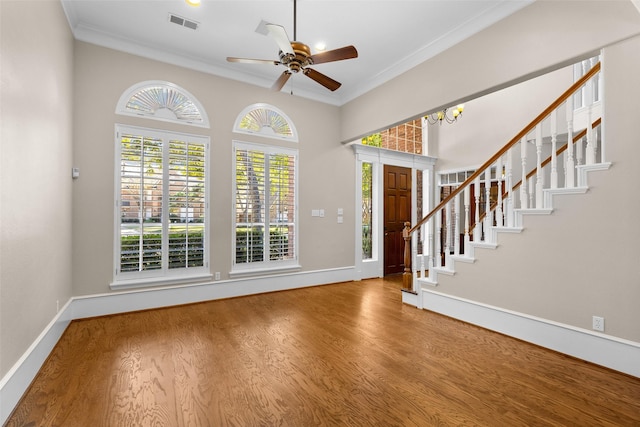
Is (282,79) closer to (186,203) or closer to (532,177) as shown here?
(186,203)

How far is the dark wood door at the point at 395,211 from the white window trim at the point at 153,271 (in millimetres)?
3658

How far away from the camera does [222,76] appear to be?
4.30 m

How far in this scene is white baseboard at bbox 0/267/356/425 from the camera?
73.5 inches

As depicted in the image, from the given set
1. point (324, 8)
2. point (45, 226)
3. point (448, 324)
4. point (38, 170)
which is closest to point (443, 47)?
point (324, 8)

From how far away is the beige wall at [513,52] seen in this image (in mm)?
2398

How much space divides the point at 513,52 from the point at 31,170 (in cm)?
437

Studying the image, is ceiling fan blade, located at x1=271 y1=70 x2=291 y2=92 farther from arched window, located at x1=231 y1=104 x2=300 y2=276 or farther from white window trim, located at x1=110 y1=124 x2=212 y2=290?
white window trim, located at x1=110 y1=124 x2=212 y2=290

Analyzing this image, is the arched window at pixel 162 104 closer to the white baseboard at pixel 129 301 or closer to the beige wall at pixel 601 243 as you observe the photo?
the white baseboard at pixel 129 301

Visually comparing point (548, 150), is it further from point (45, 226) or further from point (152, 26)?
point (45, 226)

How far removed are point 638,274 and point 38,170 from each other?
15.6ft

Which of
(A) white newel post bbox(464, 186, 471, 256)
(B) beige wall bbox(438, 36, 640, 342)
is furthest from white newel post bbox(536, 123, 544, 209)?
(A) white newel post bbox(464, 186, 471, 256)

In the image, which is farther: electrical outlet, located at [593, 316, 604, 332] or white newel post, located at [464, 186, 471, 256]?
white newel post, located at [464, 186, 471, 256]

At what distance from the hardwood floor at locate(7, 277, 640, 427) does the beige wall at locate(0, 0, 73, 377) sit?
517 mm

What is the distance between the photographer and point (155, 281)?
148 inches
